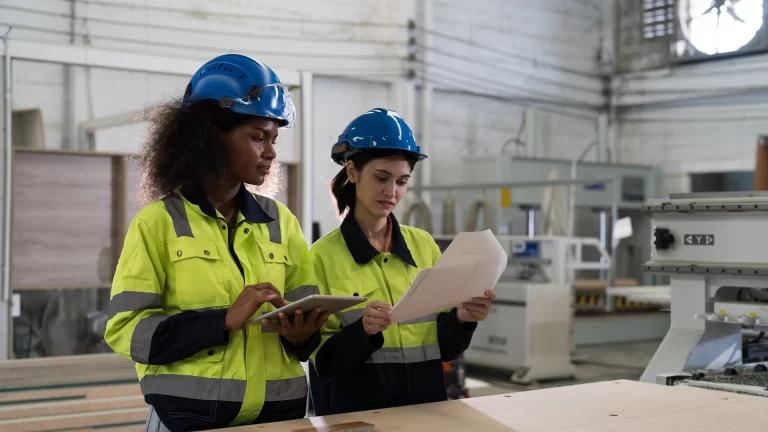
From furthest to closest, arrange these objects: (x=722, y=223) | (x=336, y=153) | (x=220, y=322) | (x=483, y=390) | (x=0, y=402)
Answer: (x=483, y=390) < (x=0, y=402) < (x=722, y=223) < (x=336, y=153) < (x=220, y=322)

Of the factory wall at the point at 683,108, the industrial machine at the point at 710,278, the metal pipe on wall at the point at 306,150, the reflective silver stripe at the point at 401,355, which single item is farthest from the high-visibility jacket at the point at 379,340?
the factory wall at the point at 683,108

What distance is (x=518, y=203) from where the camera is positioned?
7855mm

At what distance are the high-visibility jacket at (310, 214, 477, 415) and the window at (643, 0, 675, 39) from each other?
840cm

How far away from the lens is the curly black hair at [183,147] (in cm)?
150

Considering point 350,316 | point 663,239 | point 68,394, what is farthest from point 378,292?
point 68,394

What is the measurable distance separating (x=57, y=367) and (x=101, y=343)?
3.78 ft

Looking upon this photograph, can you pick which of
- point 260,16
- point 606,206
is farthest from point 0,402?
point 606,206

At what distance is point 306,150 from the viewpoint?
3.50 m

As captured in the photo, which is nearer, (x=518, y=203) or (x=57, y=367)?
(x=57, y=367)

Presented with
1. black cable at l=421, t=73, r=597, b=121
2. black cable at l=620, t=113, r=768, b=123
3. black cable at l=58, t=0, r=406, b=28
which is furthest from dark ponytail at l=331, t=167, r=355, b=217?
black cable at l=620, t=113, r=768, b=123

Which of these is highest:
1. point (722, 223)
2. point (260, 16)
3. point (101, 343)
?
point (260, 16)

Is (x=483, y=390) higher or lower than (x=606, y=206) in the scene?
lower

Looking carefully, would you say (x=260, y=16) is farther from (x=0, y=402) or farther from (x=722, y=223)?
(x=722, y=223)

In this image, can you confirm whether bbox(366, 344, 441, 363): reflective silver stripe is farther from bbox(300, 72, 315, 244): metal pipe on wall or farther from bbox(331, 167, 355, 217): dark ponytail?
bbox(300, 72, 315, 244): metal pipe on wall
